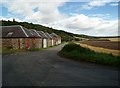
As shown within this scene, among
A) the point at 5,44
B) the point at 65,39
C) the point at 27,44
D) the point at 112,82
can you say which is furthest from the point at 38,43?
the point at 65,39

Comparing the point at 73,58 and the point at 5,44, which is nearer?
the point at 73,58

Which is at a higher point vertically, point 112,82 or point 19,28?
point 19,28

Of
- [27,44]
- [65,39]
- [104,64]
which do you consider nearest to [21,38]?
[27,44]

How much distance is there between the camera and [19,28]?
46.8 m

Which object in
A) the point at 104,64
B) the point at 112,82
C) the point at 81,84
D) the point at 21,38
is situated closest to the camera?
the point at 81,84

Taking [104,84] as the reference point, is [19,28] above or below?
above

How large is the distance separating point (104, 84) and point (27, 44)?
3623 cm

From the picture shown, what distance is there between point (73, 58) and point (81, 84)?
12802 millimetres

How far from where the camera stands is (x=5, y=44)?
44.6 meters

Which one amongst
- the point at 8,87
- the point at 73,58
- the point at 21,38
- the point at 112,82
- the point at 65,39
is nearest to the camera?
the point at 8,87

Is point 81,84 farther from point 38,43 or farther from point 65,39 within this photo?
point 65,39

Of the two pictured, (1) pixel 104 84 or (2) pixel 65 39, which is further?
(2) pixel 65 39

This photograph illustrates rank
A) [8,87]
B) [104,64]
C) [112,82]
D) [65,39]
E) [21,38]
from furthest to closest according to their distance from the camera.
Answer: [65,39], [21,38], [104,64], [112,82], [8,87]

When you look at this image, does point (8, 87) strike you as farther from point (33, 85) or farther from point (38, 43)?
point (38, 43)
